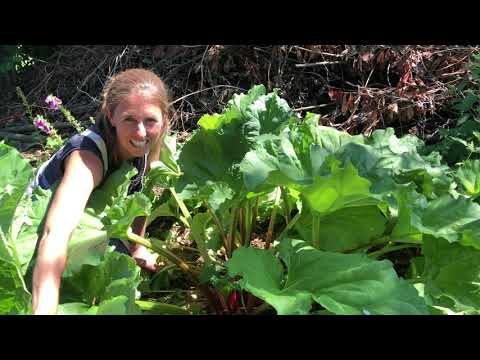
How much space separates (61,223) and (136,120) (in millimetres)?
527

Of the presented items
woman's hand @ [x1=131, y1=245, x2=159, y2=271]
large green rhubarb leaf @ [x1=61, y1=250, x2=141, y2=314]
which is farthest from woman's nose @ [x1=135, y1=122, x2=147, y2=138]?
woman's hand @ [x1=131, y1=245, x2=159, y2=271]

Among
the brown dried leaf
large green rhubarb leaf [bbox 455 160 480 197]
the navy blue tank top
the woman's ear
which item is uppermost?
the brown dried leaf

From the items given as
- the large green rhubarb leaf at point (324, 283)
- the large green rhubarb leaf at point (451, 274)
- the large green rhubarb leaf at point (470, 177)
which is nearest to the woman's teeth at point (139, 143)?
the large green rhubarb leaf at point (324, 283)

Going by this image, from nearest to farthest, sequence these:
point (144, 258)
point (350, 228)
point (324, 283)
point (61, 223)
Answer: point (324, 283) → point (61, 223) → point (350, 228) → point (144, 258)

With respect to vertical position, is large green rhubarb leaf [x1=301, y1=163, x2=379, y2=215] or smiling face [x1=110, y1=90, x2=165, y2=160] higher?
smiling face [x1=110, y1=90, x2=165, y2=160]

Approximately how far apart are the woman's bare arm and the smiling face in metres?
0.15

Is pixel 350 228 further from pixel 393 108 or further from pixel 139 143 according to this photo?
pixel 393 108

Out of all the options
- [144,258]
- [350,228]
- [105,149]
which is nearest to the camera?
[350,228]

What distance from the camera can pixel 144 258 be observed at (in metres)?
2.52

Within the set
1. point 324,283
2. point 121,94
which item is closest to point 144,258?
point 121,94

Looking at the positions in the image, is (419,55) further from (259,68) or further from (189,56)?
(189,56)

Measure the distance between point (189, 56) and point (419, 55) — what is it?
5.94ft

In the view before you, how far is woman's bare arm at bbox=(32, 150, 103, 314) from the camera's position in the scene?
1.66 meters

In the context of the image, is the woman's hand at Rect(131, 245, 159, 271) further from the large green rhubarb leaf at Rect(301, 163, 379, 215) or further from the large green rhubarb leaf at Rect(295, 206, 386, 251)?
the large green rhubarb leaf at Rect(301, 163, 379, 215)
